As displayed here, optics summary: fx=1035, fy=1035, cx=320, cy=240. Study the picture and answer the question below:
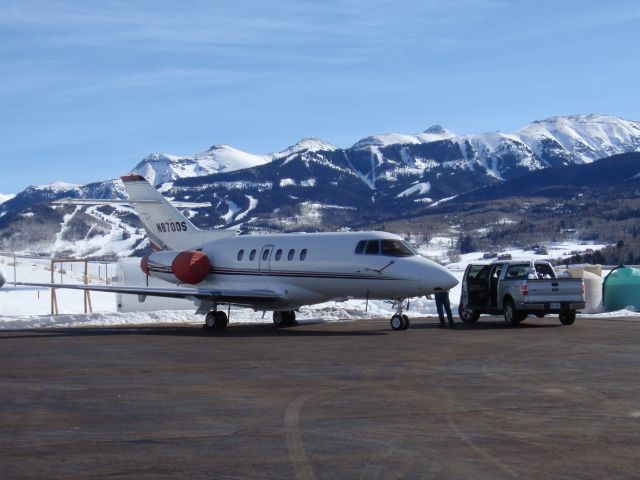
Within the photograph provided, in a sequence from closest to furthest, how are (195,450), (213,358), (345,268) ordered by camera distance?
(195,450), (213,358), (345,268)

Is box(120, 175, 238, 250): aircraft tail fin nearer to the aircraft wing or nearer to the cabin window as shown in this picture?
the aircraft wing

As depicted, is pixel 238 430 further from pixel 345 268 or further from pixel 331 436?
pixel 345 268

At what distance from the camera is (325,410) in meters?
11.9

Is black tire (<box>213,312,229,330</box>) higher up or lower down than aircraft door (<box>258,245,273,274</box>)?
lower down

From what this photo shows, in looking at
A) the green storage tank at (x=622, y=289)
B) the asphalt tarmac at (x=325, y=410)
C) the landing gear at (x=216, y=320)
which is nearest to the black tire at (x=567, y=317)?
the asphalt tarmac at (x=325, y=410)

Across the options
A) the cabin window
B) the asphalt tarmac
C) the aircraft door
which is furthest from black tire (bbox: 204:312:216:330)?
the asphalt tarmac

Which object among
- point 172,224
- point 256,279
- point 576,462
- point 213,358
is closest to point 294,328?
point 256,279

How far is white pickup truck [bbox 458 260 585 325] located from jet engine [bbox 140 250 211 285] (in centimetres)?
805

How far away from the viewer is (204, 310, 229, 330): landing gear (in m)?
29.3

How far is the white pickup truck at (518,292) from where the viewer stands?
28.3 meters

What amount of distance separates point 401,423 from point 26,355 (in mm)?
11384

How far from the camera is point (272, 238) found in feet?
102

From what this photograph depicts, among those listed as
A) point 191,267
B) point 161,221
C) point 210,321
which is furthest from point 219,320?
point 161,221

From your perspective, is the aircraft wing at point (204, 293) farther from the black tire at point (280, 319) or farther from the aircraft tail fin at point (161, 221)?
the aircraft tail fin at point (161, 221)
